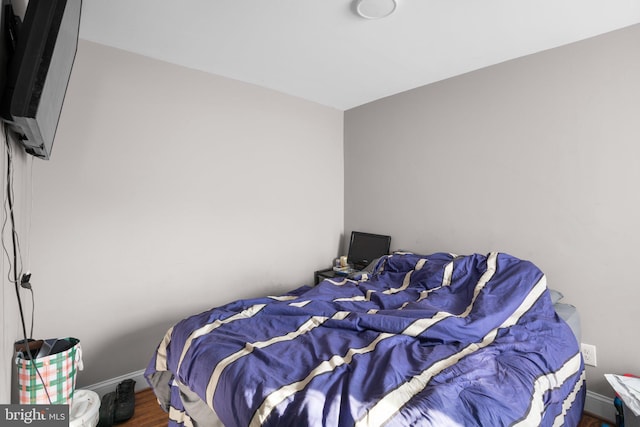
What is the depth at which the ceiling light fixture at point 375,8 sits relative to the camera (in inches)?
66.3

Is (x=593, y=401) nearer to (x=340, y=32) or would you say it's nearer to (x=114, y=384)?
(x=340, y=32)

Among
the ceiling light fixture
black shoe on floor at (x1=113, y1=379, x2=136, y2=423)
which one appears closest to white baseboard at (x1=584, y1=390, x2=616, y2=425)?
the ceiling light fixture

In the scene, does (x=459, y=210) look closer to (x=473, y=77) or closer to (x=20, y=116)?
(x=473, y=77)

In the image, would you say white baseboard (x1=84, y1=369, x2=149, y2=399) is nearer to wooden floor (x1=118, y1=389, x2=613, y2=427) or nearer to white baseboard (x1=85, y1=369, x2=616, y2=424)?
white baseboard (x1=85, y1=369, x2=616, y2=424)

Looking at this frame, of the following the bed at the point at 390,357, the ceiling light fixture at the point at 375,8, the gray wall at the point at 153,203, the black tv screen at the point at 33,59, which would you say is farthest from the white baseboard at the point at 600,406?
the black tv screen at the point at 33,59

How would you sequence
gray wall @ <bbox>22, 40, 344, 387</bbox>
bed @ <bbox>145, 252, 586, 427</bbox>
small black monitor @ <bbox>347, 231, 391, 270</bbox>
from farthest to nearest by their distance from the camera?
small black monitor @ <bbox>347, 231, 391, 270</bbox> < gray wall @ <bbox>22, 40, 344, 387</bbox> < bed @ <bbox>145, 252, 586, 427</bbox>

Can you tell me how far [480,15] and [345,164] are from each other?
1953 mm

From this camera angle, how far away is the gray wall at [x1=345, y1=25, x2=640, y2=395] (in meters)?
1.92

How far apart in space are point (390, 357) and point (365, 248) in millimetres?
1966

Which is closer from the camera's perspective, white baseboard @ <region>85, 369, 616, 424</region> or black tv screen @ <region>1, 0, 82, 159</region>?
black tv screen @ <region>1, 0, 82, 159</region>

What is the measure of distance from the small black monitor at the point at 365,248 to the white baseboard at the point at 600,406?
5.48ft

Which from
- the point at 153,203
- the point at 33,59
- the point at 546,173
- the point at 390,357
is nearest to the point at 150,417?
the point at 153,203

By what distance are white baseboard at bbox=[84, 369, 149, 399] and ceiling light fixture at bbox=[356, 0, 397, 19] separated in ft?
9.04

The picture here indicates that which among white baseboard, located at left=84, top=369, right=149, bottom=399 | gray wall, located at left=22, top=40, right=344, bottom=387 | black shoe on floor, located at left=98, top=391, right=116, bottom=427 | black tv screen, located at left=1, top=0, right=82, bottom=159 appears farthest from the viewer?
white baseboard, located at left=84, top=369, right=149, bottom=399
